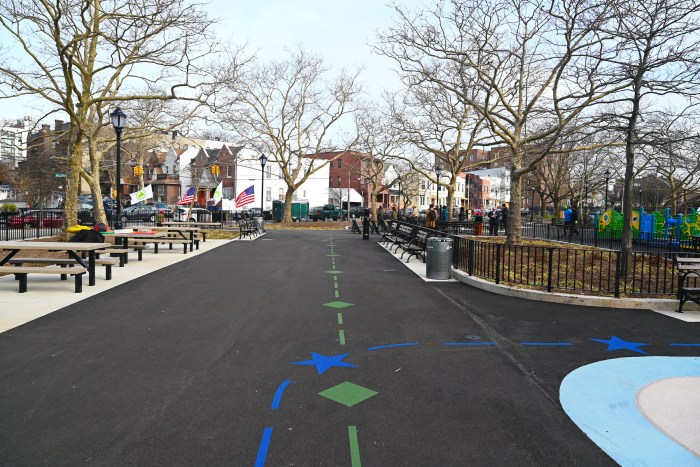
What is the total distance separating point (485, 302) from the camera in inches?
373

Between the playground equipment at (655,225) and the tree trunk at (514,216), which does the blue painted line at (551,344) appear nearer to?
the tree trunk at (514,216)

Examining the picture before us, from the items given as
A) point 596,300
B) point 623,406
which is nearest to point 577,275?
point 596,300

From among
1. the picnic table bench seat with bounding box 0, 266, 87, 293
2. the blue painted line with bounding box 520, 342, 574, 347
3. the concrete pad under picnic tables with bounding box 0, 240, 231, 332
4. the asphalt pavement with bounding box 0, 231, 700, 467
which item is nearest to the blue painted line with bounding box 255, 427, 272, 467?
the asphalt pavement with bounding box 0, 231, 700, 467

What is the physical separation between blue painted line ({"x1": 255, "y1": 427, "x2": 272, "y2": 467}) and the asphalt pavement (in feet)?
0.04

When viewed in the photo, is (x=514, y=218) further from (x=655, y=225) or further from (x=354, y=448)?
(x=354, y=448)

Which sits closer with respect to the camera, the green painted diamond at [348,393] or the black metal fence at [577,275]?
the green painted diamond at [348,393]

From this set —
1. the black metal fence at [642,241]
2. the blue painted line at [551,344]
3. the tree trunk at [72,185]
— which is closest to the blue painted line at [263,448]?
the blue painted line at [551,344]

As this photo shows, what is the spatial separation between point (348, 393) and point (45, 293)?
25.8 ft

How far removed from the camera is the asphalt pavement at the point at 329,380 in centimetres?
372

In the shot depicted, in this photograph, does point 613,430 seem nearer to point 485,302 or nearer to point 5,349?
point 485,302

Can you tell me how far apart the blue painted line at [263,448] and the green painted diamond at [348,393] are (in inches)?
34.1

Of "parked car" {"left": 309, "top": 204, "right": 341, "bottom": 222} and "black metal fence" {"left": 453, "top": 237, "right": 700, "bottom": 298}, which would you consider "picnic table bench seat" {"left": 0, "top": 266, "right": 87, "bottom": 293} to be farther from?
"parked car" {"left": 309, "top": 204, "right": 341, "bottom": 222}

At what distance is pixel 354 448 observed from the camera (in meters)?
3.72

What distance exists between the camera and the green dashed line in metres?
3.50
